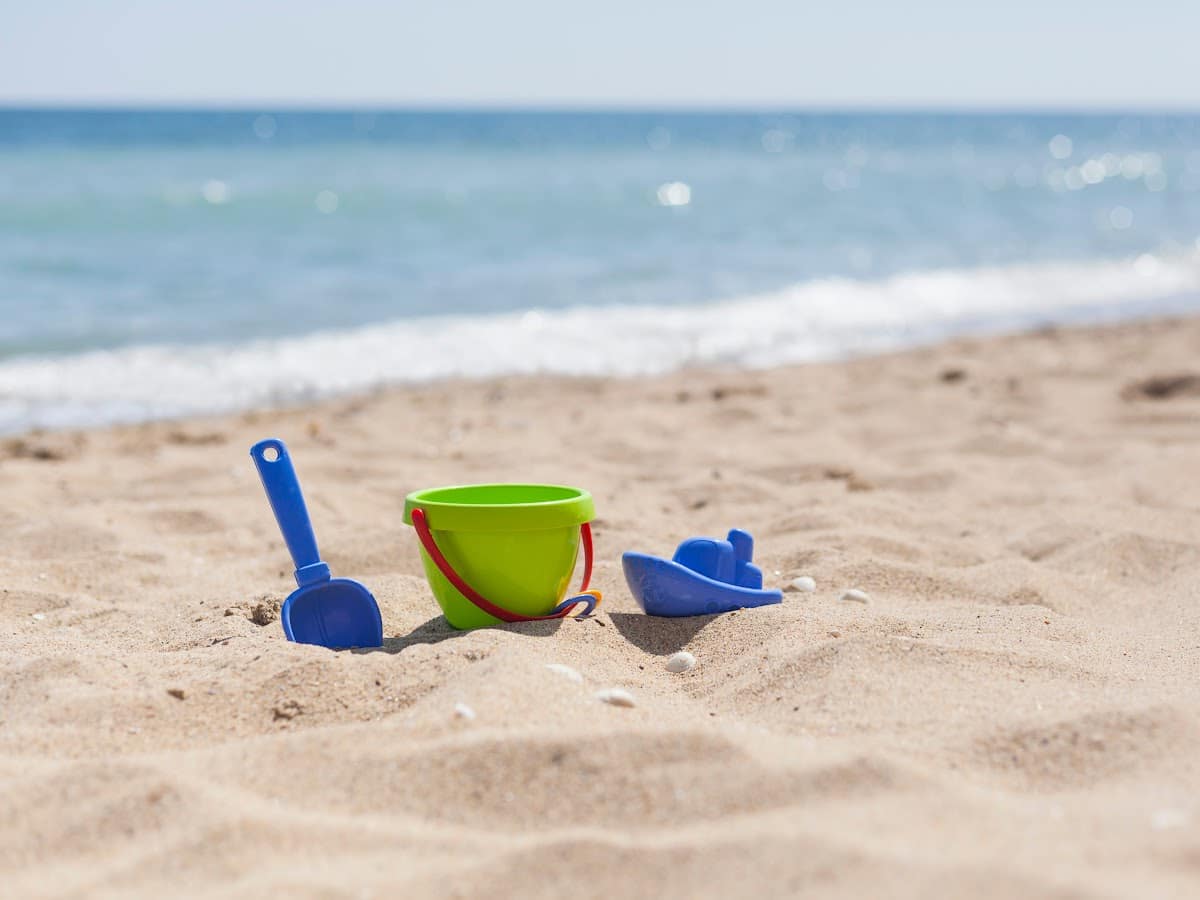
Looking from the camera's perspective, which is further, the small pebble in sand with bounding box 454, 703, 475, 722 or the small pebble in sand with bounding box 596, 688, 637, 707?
the small pebble in sand with bounding box 596, 688, 637, 707

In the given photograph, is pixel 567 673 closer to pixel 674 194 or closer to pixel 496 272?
pixel 496 272

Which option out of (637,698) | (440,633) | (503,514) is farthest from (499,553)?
(637,698)

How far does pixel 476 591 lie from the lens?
2627 millimetres

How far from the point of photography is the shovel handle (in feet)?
8.44

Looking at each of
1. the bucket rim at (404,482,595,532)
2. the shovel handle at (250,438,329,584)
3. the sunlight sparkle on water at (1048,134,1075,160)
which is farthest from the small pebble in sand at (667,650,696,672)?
the sunlight sparkle on water at (1048,134,1075,160)

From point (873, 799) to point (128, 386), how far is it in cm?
549

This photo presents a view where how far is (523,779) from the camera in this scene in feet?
6.20

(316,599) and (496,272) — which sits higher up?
(496,272)

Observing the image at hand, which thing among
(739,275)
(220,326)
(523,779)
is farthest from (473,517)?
(739,275)

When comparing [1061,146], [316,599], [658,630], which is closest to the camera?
[316,599]

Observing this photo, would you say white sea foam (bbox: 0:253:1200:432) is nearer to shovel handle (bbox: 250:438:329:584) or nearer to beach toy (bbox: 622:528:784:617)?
shovel handle (bbox: 250:438:329:584)

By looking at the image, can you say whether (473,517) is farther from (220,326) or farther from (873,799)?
(220,326)

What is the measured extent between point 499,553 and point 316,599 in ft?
1.32

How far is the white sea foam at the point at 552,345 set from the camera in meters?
6.32
